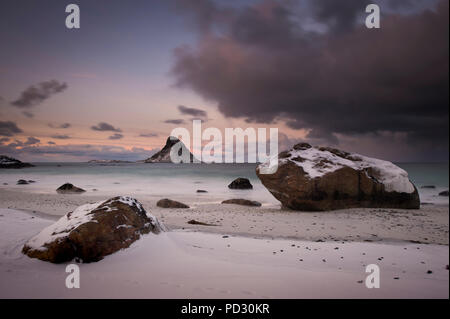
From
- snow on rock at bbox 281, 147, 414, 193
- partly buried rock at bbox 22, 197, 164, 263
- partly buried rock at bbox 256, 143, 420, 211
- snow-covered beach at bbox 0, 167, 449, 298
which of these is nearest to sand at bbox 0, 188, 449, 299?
snow-covered beach at bbox 0, 167, 449, 298

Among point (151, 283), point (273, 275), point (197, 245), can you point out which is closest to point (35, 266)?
point (151, 283)

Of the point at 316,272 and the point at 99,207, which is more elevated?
the point at 99,207

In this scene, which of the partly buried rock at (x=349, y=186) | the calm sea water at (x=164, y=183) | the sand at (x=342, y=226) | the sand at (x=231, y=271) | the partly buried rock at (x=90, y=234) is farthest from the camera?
the calm sea water at (x=164, y=183)

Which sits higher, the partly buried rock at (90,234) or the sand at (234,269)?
the partly buried rock at (90,234)

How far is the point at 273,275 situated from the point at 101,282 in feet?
6.44

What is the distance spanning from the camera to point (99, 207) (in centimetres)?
374

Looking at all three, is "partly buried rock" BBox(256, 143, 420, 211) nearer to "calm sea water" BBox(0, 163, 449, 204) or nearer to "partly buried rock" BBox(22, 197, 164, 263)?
"calm sea water" BBox(0, 163, 449, 204)

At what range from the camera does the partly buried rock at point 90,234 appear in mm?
3113

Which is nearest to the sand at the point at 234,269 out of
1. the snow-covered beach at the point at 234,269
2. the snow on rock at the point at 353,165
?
the snow-covered beach at the point at 234,269

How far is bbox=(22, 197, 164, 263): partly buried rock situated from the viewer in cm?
311

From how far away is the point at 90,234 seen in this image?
3.23 meters

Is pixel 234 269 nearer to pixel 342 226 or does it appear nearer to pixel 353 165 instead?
pixel 342 226

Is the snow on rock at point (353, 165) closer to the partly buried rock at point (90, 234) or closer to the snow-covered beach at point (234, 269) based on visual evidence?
the snow-covered beach at point (234, 269)
